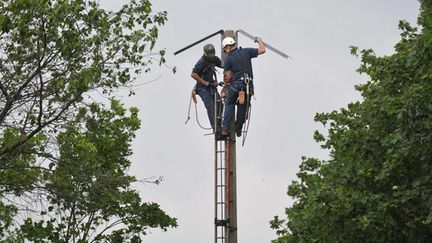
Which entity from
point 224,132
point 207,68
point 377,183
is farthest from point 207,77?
point 377,183

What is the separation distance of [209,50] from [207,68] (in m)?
0.43

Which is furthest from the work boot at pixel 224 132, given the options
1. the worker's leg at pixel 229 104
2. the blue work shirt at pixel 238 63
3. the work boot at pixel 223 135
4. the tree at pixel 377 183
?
the tree at pixel 377 183

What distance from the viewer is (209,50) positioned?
17.7m

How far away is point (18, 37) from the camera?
55.8 ft

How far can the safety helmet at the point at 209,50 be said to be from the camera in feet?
57.9

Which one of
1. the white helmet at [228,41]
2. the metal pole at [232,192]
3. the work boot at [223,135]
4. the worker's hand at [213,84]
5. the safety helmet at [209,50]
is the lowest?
the metal pole at [232,192]

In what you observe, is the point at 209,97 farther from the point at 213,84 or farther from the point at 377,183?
the point at 377,183

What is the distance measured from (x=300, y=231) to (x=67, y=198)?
10217 millimetres

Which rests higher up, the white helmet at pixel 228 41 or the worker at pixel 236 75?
the white helmet at pixel 228 41

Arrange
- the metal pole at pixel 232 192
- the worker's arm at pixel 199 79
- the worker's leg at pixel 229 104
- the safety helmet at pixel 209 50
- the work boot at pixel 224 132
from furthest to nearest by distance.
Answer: the worker's arm at pixel 199 79 → the safety helmet at pixel 209 50 → the worker's leg at pixel 229 104 → the work boot at pixel 224 132 → the metal pole at pixel 232 192

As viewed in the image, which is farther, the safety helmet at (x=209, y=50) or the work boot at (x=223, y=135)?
the safety helmet at (x=209, y=50)

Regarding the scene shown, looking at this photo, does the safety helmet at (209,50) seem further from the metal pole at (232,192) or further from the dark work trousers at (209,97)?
the metal pole at (232,192)

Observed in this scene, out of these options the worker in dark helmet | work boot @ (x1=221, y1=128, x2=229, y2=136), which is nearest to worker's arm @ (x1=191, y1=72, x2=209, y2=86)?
the worker in dark helmet

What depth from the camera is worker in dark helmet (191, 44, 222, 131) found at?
58.4 feet
